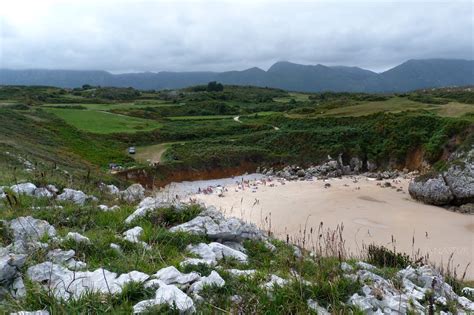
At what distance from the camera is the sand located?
20.4 metres

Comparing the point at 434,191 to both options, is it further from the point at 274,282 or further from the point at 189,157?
the point at 274,282

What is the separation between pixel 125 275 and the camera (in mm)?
5086

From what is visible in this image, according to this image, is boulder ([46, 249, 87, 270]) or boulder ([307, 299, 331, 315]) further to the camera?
boulder ([46, 249, 87, 270])

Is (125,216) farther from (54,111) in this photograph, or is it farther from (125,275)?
(54,111)

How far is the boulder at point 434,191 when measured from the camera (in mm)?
29266

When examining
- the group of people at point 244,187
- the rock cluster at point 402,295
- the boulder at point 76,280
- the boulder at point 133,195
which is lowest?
the group of people at point 244,187

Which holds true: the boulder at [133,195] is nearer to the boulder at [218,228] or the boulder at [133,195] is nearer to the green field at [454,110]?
the boulder at [218,228]

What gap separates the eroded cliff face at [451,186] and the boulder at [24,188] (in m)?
27.9

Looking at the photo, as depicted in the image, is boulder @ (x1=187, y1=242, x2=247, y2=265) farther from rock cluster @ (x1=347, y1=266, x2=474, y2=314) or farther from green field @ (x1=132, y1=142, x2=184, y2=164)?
green field @ (x1=132, y1=142, x2=184, y2=164)

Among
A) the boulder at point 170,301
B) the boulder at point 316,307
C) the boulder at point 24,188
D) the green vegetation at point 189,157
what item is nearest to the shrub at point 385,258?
the green vegetation at point 189,157

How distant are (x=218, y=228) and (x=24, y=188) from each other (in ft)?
16.6

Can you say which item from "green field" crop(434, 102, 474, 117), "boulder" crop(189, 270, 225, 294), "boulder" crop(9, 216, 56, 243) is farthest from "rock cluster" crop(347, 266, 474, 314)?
"green field" crop(434, 102, 474, 117)

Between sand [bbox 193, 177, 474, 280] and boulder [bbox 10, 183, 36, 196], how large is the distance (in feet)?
29.2

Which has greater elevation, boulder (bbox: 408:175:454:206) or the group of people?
boulder (bbox: 408:175:454:206)
